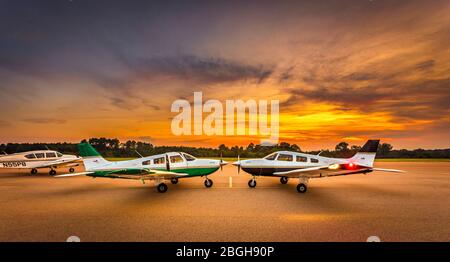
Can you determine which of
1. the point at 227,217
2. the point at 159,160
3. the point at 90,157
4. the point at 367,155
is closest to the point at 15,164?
the point at 90,157

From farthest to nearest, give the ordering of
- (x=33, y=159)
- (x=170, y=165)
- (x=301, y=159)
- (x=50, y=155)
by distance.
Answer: (x=50, y=155) → (x=33, y=159) → (x=301, y=159) → (x=170, y=165)

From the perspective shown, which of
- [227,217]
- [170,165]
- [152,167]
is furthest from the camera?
[170,165]

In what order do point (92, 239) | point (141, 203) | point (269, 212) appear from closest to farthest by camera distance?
1. point (92, 239)
2. point (269, 212)
3. point (141, 203)

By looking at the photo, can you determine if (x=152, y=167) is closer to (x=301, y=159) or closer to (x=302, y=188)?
(x=302, y=188)

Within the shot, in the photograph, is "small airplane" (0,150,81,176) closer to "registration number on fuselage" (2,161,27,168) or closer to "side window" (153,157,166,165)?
"registration number on fuselage" (2,161,27,168)

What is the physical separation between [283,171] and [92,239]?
979 centimetres

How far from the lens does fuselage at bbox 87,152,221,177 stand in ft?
40.3

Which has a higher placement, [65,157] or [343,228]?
[65,157]

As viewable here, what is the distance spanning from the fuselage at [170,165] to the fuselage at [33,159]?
38.2 feet

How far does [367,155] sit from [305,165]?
4.10 meters

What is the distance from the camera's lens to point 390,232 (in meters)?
6.12

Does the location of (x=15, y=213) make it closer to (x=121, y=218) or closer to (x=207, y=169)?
(x=121, y=218)

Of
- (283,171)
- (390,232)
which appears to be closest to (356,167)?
(283,171)

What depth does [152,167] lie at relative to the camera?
12297 mm
